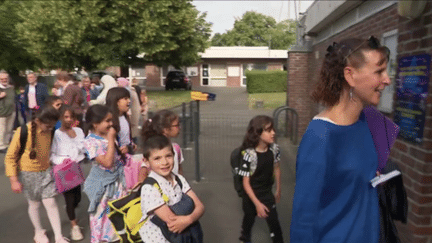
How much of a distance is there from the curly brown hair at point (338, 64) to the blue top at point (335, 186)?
180mm

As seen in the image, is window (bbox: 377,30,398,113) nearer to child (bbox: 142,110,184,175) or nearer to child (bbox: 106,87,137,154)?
child (bbox: 142,110,184,175)

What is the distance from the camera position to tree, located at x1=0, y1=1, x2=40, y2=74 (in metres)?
27.8

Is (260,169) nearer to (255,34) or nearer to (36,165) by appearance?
(36,165)

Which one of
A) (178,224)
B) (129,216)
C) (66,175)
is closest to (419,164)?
(178,224)

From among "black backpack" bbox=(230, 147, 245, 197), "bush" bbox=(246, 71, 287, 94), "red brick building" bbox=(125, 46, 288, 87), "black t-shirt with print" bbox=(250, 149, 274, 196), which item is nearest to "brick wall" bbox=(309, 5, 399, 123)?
"black t-shirt with print" bbox=(250, 149, 274, 196)

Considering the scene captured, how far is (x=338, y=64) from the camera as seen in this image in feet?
5.25

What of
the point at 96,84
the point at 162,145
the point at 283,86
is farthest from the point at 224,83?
the point at 162,145

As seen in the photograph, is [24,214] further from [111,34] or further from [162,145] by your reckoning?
[111,34]

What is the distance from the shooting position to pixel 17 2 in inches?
1125

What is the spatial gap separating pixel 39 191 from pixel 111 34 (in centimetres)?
2076

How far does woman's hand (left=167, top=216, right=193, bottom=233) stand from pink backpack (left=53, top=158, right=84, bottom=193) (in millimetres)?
2012

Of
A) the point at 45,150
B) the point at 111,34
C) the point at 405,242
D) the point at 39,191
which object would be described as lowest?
the point at 405,242

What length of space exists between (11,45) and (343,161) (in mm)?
34594

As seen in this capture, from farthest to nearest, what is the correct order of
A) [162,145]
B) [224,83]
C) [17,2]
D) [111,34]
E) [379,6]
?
[224,83]
[17,2]
[111,34]
[379,6]
[162,145]
